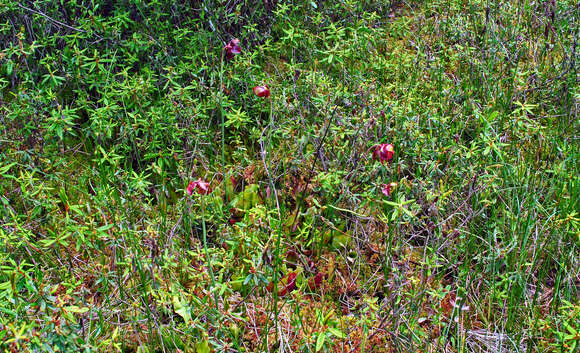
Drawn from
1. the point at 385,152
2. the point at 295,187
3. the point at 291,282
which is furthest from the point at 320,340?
the point at 295,187

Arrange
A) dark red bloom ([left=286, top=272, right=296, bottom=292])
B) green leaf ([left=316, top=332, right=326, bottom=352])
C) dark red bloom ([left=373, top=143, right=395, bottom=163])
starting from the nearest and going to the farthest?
green leaf ([left=316, top=332, right=326, bottom=352]) → dark red bloom ([left=373, top=143, right=395, bottom=163]) → dark red bloom ([left=286, top=272, right=296, bottom=292])

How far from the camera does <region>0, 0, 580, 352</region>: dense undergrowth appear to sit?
2.57 meters

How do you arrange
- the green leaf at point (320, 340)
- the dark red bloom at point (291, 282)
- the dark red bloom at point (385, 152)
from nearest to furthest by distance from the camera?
1. the green leaf at point (320, 340)
2. the dark red bloom at point (385, 152)
3. the dark red bloom at point (291, 282)

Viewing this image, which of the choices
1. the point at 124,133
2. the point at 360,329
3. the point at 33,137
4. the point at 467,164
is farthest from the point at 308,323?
the point at 33,137

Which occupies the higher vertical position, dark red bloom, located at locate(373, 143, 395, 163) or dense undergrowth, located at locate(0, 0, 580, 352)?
dark red bloom, located at locate(373, 143, 395, 163)

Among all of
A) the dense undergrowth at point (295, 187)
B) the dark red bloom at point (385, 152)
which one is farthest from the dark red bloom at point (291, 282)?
the dark red bloom at point (385, 152)

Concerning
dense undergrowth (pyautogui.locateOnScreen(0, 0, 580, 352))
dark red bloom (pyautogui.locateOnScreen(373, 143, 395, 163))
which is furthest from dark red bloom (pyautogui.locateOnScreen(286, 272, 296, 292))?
dark red bloom (pyautogui.locateOnScreen(373, 143, 395, 163))

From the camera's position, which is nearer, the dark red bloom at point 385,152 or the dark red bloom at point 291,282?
the dark red bloom at point 385,152

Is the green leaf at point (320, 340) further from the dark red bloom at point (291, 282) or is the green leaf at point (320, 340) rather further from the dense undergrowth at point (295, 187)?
the dark red bloom at point (291, 282)

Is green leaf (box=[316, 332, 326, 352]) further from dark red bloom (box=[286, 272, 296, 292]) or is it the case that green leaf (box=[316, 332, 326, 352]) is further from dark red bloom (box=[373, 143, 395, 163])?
dark red bloom (box=[373, 143, 395, 163])

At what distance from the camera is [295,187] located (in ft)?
11.0

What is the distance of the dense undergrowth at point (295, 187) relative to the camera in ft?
8.42

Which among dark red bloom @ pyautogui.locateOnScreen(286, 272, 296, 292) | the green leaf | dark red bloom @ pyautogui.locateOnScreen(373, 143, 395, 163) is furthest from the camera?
dark red bloom @ pyautogui.locateOnScreen(286, 272, 296, 292)

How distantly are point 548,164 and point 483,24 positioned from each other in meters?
1.59
